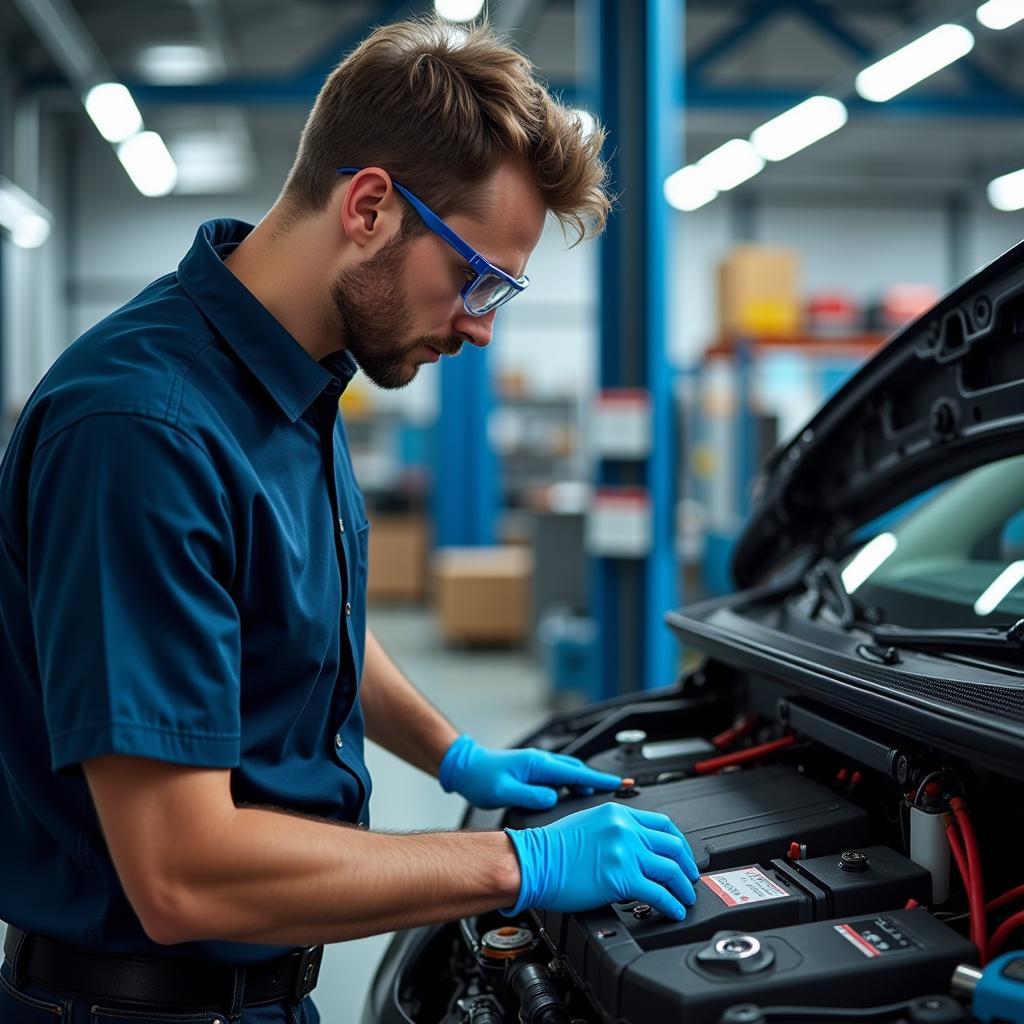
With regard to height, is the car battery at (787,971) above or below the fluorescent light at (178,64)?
below

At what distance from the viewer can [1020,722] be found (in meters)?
0.97

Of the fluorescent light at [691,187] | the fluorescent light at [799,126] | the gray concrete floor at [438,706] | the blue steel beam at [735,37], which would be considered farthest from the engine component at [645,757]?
the blue steel beam at [735,37]

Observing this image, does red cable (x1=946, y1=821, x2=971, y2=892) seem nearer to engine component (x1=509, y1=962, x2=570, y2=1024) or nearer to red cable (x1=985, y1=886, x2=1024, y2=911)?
red cable (x1=985, y1=886, x2=1024, y2=911)

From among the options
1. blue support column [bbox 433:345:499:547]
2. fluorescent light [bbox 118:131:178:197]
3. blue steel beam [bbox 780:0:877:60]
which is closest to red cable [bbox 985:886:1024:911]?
blue support column [bbox 433:345:499:547]

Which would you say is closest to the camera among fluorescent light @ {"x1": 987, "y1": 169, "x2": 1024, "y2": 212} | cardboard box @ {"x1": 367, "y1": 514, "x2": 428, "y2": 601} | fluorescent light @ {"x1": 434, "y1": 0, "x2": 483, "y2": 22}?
fluorescent light @ {"x1": 434, "y1": 0, "x2": 483, "y2": 22}

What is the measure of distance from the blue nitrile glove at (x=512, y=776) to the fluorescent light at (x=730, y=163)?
661 centimetres

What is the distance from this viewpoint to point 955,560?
1.65 m

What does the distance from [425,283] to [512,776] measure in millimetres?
704

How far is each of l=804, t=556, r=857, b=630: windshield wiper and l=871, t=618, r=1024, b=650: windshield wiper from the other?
0.12 metres

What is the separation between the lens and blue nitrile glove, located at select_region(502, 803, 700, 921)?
3.52 ft

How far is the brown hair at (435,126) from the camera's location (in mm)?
1181

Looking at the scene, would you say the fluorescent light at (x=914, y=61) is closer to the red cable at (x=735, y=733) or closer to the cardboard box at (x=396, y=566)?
the red cable at (x=735, y=733)

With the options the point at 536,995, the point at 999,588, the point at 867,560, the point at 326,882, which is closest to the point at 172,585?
the point at 326,882

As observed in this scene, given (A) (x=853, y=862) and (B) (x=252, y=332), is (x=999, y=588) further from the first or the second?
(B) (x=252, y=332)
